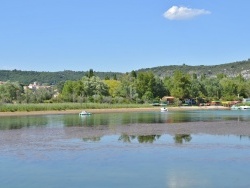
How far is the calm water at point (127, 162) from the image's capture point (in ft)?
71.9

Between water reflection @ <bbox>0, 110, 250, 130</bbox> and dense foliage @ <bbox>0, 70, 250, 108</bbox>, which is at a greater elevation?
dense foliage @ <bbox>0, 70, 250, 108</bbox>

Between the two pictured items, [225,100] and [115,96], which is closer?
[115,96]

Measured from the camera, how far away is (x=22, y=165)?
2666cm

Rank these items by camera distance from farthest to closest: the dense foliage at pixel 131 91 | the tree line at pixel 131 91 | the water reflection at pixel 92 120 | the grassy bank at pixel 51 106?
the tree line at pixel 131 91
the dense foliage at pixel 131 91
the grassy bank at pixel 51 106
the water reflection at pixel 92 120

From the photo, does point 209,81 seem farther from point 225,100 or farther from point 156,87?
point 156,87

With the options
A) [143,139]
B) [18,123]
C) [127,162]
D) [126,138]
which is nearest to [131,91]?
[18,123]

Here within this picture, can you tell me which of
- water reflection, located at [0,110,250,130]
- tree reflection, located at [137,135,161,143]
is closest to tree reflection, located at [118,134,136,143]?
tree reflection, located at [137,135,161,143]

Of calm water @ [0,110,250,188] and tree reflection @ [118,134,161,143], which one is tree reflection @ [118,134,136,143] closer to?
tree reflection @ [118,134,161,143]

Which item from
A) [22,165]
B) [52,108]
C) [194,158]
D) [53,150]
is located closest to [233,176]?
[194,158]

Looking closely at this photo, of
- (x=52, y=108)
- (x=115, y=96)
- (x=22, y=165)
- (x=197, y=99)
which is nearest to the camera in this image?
(x=22, y=165)

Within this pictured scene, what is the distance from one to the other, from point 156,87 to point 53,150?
130 m

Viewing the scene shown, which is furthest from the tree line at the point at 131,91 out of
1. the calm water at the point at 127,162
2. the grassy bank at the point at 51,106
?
the calm water at the point at 127,162

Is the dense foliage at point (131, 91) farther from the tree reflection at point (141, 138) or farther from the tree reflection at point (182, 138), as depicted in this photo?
the tree reflection at point (182, 138)

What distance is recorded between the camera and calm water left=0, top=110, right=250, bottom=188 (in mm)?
21922
